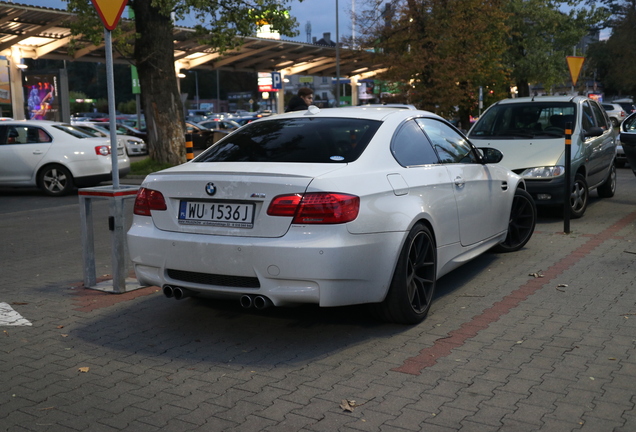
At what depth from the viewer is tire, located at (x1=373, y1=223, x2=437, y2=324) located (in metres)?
5.18

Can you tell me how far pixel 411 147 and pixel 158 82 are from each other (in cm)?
1475

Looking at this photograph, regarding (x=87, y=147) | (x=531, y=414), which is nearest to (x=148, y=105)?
(x=87, y=147)

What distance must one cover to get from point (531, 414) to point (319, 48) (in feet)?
142

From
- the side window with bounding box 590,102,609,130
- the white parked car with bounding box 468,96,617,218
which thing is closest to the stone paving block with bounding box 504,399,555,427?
the white parked car with bounding box 468,96,617,218

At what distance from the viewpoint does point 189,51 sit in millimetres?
39750

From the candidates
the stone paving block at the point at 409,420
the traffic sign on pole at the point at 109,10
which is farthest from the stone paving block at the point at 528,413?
the traffic sign on pole at the point at 109,10

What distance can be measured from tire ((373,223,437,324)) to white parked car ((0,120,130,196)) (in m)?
12.1

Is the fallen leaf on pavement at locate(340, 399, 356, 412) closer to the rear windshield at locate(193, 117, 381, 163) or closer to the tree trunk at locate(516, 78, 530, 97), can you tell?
the rear windshield at locate(193, 117, 381, 163)

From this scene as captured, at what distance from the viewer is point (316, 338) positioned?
205 inches

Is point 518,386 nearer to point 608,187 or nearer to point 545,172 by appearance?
point 545,172

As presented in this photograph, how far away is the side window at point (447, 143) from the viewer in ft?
20.9

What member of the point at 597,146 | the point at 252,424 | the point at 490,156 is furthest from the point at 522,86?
the point at 252,424

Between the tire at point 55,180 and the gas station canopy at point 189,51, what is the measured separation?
27.3 ft

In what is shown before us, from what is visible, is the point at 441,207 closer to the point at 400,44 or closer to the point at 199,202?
the point at 199,202
